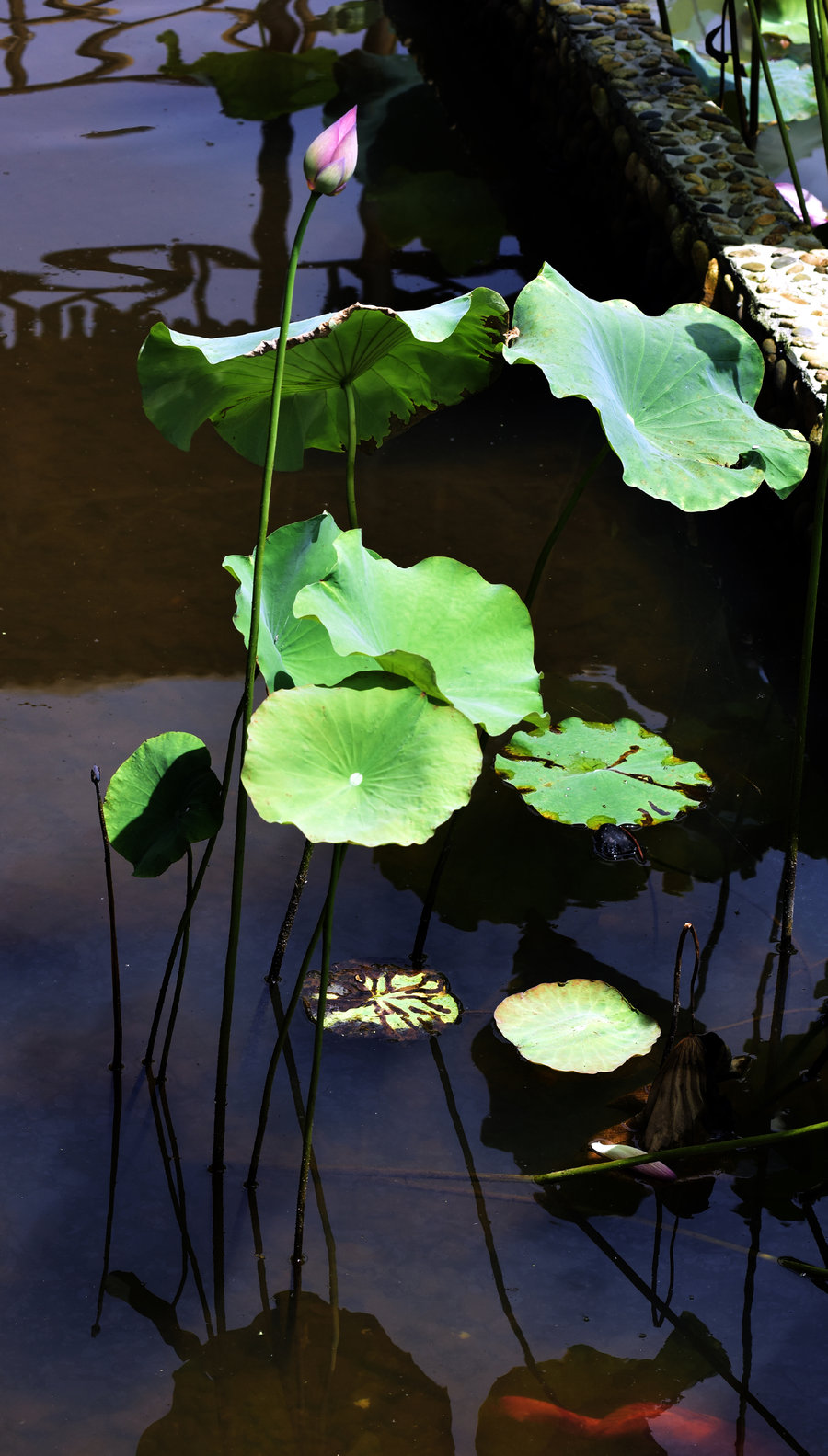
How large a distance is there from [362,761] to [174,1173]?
658mm

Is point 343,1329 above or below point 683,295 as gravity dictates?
below

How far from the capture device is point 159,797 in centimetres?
145

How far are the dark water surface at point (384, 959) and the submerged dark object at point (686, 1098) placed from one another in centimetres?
8

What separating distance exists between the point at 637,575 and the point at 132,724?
1116 mm

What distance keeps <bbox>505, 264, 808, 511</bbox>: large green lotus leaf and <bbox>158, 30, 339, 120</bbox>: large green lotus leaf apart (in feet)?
9.78

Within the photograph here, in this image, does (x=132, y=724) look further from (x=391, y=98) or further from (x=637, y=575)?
(x=391, y=98)

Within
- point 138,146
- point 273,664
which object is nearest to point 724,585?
point 273,664

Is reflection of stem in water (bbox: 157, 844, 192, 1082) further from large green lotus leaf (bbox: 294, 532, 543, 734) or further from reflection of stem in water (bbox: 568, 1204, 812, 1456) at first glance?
reflection of stem in water (bbox: 568, 1204, 812, 1456)

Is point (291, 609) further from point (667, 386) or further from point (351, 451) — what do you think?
point (667, 386)

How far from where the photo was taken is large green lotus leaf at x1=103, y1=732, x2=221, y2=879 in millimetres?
1429

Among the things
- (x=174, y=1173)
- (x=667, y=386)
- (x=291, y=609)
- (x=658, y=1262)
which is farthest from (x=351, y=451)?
(x=658, y=1262)

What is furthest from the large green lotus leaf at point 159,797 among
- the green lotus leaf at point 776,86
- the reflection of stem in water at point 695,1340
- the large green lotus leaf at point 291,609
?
the green lotus leaf at point 776,86

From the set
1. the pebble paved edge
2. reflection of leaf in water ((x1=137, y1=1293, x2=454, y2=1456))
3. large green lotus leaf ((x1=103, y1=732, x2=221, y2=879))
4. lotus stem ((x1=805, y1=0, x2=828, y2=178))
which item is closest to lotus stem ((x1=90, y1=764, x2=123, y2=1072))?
large green lotus leaf ((x1=103, y1=732, x2=221, y2=879))

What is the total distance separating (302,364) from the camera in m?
1.50
